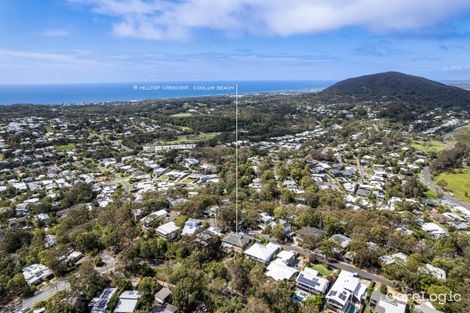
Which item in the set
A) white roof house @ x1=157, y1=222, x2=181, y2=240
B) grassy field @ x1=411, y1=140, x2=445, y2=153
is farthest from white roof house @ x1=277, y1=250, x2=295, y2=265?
grassy field @ x1=411, y1=140, x2=445, y2=153

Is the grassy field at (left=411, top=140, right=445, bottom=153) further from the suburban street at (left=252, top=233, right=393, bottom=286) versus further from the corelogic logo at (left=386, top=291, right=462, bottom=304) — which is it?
the corelogic logo at (left=386, top=291, right=462, bottom=304)

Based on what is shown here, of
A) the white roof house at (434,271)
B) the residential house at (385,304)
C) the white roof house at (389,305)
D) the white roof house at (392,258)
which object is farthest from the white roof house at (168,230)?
the white roof house at (434,271)

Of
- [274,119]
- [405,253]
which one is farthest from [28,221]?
[274,119]

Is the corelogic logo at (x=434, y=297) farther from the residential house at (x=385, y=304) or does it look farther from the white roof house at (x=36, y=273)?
the white roof house at (x=36, y=273)

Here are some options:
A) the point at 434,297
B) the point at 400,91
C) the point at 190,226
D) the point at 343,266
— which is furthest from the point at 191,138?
the point at 400,91

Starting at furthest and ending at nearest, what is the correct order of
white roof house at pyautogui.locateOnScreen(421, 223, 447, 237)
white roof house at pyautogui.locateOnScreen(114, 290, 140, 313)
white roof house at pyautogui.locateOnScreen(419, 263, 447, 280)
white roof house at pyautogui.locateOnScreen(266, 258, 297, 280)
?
white roof house at pyautogui.locateOnScreen(421, 223, 447, 237) < white roof house at pyautogui.locateOnScreen(266, 258, 297, 280) < white roof house at pyautogui.locateOnScreen(419, 263, 447, 280) < white roof house at pyautogui.locateOnScreen(114, 290, 140, 313)

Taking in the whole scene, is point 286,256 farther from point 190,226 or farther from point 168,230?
point 168,230

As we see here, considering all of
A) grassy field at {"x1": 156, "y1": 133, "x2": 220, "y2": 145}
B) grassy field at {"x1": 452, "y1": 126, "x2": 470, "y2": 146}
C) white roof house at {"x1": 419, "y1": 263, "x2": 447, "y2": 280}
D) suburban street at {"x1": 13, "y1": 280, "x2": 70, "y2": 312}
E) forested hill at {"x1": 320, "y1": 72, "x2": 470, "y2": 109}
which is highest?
forested hill at {"x1": 320, "y1": 72, "x2": 470, "y2": 109}
